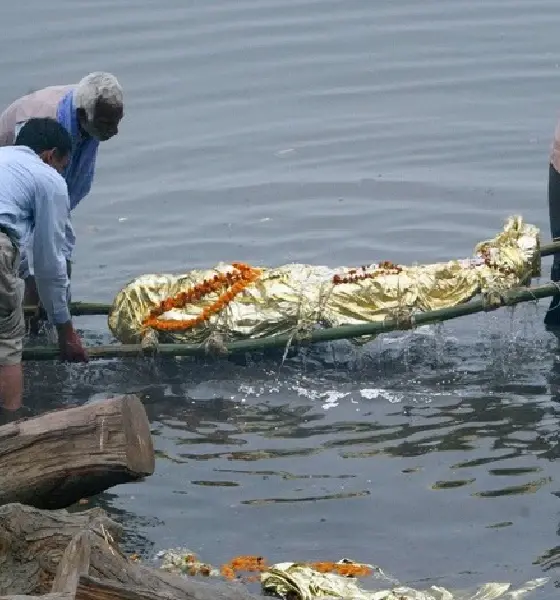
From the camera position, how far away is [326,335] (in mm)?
7969

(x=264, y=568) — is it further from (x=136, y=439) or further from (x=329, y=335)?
(x=329, y=335)

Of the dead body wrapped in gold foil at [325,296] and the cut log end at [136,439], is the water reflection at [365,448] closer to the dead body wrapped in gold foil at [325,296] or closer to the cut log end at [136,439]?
the dead body wrapped in gold foil at [325,296]

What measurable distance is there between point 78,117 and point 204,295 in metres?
1.28

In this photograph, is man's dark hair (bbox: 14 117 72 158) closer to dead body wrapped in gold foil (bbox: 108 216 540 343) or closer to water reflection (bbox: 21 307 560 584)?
dead body wrapped in gold foil (bbox: 108 216 540 343)

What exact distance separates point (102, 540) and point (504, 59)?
10199mm

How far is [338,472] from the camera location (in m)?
7.52

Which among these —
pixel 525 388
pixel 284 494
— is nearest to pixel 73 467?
pixel 284 494

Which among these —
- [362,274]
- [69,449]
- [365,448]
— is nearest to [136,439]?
[69,449]

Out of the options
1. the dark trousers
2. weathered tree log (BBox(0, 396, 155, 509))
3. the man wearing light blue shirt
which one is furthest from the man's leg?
the dark trousers

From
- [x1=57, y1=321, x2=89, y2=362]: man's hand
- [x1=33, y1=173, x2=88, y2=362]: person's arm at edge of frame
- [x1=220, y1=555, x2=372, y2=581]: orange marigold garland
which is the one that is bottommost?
[x1=220, y1=555, x2=372, y2=581]: orange marigold garland

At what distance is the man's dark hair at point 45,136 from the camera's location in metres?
7.46

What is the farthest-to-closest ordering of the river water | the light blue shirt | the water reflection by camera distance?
the light blue shirt
the river water
the water reflection

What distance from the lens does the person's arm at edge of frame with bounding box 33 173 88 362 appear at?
287 inches

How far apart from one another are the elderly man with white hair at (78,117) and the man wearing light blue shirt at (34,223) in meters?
0.20
